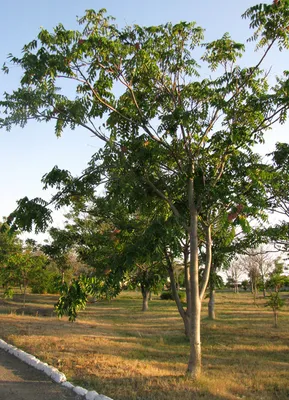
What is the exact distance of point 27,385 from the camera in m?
6.89

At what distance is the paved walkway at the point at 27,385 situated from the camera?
6285 millimetres

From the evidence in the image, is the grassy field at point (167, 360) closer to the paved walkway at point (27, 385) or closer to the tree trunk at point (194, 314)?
the tree trunk at point (194, 314)

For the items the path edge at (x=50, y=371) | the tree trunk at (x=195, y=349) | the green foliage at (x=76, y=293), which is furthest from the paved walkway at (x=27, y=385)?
the tree trunk at (x=195, y=349)

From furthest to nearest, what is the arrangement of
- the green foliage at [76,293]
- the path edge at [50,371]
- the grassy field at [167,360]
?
1. the green foliage at [76,293]
2. the grassy field at [167,360]
3. the path edge at [50,371]

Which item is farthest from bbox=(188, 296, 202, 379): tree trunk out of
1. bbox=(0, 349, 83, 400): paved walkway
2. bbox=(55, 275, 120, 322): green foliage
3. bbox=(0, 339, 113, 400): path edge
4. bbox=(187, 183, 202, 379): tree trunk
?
bbox=(0, 349, 83, 400): paved walkway

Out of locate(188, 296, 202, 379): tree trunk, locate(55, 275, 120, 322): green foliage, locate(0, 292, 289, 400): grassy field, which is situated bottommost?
locate(0, 292, 289, 400): grassy field

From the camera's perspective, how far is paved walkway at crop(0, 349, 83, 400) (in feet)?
20.6

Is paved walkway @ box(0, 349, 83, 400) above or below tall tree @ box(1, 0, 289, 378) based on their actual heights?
below

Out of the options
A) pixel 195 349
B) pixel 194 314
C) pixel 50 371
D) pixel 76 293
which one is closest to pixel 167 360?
pixel 195 349

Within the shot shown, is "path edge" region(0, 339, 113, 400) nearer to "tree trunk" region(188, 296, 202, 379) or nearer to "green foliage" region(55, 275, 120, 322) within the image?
"green foliage" region(55, 275, 120, 322)

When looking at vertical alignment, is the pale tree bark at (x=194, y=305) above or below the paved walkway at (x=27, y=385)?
above

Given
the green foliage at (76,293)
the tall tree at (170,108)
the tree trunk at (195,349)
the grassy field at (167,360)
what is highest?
the tall tree at (170,108)

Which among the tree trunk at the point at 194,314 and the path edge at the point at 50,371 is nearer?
the path edge at the point at 50,371

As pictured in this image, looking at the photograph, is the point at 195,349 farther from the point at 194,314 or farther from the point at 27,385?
the point at 27,385
